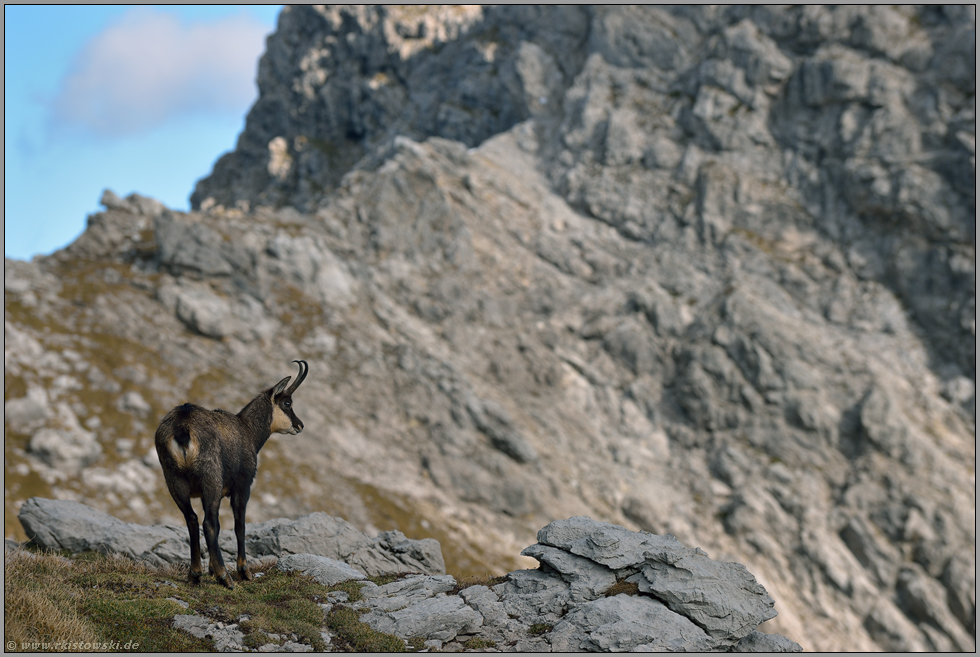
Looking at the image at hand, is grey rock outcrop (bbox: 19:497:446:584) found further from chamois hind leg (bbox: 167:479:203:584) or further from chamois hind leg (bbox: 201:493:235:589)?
chamois hind leg (bbox: 167:479:203:584)

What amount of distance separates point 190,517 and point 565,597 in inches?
309

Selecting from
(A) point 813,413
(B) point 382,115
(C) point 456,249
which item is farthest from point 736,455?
(B) point 382,115

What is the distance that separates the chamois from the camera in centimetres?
1234

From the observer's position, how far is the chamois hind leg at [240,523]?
13.3m

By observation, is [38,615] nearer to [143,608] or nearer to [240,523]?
[143,608]

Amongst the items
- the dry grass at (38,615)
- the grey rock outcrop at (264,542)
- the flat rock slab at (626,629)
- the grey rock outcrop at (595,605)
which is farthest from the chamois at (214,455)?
the flat rock slab at (626,629)

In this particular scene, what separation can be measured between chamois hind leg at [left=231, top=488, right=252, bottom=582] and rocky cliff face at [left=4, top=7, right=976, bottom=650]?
70.6ft

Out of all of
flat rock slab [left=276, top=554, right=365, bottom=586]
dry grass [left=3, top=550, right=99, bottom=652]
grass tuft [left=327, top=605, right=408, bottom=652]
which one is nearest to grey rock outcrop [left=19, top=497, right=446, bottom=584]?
flat rock slab [left=276, top=554, right=365, bottom=586]

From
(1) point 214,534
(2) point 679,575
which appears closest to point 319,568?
(1) point 214,534

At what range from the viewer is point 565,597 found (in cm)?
1336

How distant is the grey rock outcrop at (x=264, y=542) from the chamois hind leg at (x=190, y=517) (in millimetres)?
2545

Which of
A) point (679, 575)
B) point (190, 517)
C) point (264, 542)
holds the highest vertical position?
point (190, 517)

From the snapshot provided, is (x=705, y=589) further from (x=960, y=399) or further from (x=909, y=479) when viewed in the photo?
(x=960, y=399)

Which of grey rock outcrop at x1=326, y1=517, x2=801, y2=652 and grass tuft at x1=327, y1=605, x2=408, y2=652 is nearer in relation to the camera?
grass tuft at x1=327, y1=605, x2=408, y2=652
